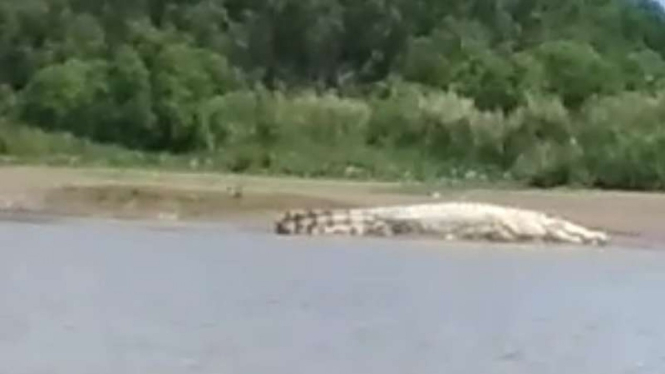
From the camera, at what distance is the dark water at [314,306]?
16328 mm

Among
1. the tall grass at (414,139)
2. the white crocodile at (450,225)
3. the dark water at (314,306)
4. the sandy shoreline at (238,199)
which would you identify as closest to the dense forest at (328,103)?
the tall grass at (414,139)

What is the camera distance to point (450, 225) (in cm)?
3353

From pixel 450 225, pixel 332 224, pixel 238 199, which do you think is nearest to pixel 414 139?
pixel 238 199

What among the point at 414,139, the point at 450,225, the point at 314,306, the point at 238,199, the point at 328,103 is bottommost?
the point at 314,306

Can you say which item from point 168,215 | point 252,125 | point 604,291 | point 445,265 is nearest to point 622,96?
point 252,125

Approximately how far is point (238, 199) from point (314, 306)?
16.4m

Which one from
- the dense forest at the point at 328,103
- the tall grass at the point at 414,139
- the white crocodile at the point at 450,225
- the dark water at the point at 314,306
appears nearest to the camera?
the dark water at the point at 314,306

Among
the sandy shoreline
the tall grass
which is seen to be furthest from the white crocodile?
the tall grass

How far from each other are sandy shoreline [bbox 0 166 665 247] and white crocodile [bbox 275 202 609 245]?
4.33 ft

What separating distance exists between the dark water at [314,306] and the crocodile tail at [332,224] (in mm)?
1200

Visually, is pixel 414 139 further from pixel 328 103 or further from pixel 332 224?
pixel 332 224

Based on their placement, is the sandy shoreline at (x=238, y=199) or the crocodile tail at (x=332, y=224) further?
the sandy shoreline at (x=238, y=199)

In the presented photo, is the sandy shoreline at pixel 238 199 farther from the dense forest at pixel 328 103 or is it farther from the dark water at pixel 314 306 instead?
the dark water at pixel 314 306

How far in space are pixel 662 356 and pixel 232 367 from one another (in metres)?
3.62
